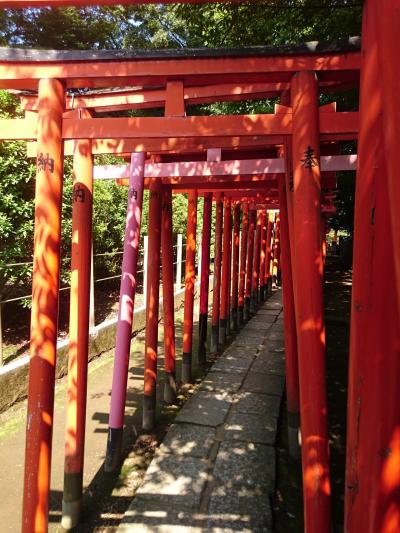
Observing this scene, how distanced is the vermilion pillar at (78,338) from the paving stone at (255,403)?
225 cm

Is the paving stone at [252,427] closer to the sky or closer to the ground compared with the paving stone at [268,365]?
closer to the ground

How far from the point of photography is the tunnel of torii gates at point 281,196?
4.55 feet

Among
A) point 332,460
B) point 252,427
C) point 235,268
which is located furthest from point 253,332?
point 332,460

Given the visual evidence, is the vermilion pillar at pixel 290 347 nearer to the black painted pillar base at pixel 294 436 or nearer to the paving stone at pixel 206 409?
the black painted pillar base at pixel 294 436

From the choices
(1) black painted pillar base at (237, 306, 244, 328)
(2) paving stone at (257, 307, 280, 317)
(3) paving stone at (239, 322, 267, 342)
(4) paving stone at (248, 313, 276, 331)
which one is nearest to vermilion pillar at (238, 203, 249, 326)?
(1) black painted pillar base at (237, 306, 244, 328)

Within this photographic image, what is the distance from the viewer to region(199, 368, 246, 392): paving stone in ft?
18.6

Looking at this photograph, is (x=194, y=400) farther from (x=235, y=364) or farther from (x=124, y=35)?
(x=124, y=35)

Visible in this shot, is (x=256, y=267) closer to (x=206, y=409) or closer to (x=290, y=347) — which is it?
(x=206, y=409)

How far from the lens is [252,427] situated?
448 centimetres

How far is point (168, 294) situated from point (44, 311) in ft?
9.07

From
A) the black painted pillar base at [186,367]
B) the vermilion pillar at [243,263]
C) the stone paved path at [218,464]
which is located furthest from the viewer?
the vermilion pillar at [243,263]

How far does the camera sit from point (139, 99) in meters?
3.28

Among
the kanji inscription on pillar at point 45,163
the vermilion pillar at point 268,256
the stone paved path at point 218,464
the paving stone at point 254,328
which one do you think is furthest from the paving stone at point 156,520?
the vermilion pillar at point 268,256

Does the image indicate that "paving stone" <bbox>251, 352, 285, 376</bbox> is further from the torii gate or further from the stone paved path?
the torii gate
